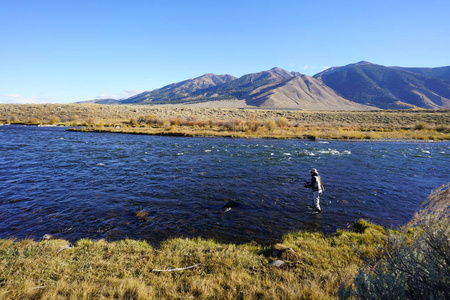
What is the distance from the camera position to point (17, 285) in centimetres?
452

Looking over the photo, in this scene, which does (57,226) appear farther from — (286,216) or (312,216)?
(312,216)

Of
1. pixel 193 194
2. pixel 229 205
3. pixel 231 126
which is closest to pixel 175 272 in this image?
pixel 229 205

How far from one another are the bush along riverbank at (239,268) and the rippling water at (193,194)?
1.68 metres

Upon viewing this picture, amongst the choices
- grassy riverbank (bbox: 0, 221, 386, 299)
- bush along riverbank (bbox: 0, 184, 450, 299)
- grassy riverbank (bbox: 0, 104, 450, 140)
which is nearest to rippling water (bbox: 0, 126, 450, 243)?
grassy riverbank (bbox: 0, 221, 386, 299)

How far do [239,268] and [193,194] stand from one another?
7599 millimetres

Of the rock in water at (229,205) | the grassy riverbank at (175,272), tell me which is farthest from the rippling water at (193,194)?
the grassy riverbank at (175,272)

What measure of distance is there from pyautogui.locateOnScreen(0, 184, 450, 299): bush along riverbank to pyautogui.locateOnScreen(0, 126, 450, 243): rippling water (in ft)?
5.51

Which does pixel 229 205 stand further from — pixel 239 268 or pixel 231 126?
pixel 231 126

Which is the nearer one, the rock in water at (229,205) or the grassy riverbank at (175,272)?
the grassy riverbank at (175,272)

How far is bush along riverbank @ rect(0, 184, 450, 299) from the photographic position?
3.53 meters

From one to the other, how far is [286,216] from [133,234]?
6.86 metres

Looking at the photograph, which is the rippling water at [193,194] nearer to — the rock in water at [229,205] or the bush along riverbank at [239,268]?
the rock in water at [229,205]

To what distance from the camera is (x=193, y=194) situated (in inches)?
511

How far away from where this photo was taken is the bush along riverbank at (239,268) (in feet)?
11.6
